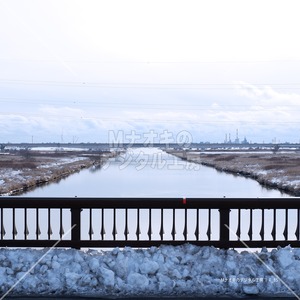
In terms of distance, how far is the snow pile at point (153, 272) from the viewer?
734cm

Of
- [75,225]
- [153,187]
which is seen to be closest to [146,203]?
[75,225]

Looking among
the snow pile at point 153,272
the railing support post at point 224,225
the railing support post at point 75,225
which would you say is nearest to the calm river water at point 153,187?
the railing support post at point 75,225

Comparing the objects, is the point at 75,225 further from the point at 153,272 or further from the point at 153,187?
the point at 153,187

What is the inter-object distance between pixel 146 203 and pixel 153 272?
1502mm

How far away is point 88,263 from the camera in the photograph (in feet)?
25.8

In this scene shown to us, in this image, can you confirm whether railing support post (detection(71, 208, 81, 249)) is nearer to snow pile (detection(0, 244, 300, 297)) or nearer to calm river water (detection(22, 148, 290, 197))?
snow pile (detection(0, 244, 300, 297))

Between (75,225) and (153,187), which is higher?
(75,225)

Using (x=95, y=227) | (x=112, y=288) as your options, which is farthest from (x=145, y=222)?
(x=112, y=288)

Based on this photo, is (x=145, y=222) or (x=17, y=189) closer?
(x=145, y=222)

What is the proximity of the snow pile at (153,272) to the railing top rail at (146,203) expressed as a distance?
837mm

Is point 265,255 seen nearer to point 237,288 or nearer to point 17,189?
point 237,288

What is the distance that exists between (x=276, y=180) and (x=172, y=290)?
32.9 m

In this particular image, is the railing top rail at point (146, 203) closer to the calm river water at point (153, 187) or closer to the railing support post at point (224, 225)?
the railing support post at point (224, 225)

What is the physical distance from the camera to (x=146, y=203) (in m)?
8.79
